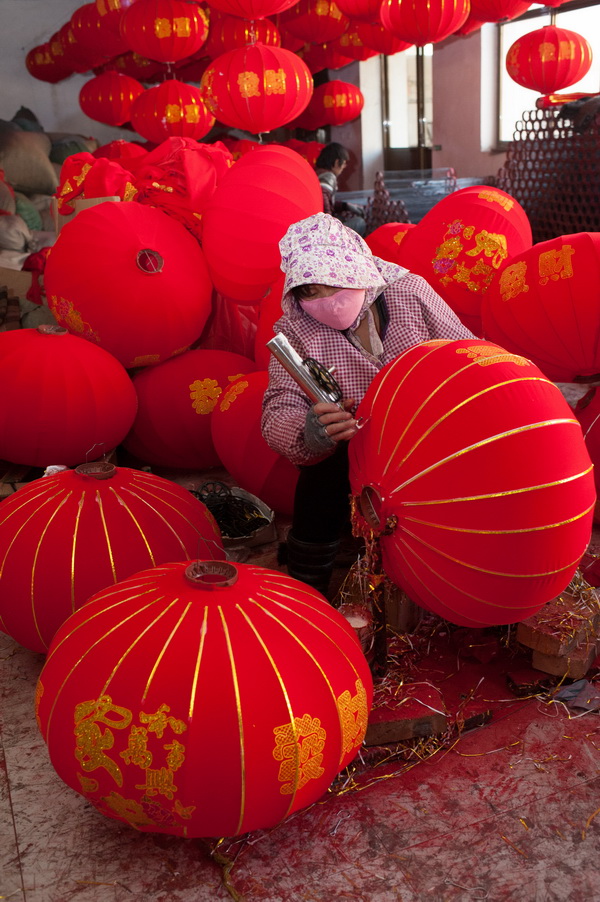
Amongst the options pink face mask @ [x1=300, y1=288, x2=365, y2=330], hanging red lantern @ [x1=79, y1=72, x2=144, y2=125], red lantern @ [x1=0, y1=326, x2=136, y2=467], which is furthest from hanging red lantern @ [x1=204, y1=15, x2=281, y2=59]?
pink face mask @ [x1=300, y1=288, x2=365, y2=330]

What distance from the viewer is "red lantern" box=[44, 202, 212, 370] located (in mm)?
3533

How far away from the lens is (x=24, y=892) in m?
1.67

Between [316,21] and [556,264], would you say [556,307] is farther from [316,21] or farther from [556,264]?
[316,21]

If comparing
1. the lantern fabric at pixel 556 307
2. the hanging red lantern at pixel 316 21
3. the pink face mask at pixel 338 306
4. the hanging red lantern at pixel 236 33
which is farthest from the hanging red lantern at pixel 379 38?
the pink face mask at pixel 338 306

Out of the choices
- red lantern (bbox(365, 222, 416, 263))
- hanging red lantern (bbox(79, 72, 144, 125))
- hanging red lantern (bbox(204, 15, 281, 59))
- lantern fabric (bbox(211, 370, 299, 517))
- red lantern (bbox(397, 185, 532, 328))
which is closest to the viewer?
lantern fabric (bbox(211, 370, 299, 517))

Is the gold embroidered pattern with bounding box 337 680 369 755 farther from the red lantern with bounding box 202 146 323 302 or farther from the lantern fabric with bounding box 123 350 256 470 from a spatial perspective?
the red lantern with bounding box 202 146 323 302

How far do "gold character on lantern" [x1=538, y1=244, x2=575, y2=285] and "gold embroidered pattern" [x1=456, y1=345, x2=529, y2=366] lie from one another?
37.0 inches

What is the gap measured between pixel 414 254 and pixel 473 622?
2.05m

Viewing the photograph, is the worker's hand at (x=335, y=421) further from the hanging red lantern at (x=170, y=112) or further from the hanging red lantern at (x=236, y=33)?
the hanging red lantern at (x=236, y=33)

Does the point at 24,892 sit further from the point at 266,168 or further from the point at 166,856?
the point at 266,168

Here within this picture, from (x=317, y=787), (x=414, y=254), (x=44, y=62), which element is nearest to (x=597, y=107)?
(x=414, y=254)

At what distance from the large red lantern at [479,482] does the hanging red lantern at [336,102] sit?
358 inches

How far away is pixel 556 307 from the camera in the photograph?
9.07 ft

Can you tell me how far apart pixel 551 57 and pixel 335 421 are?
19.7ft
